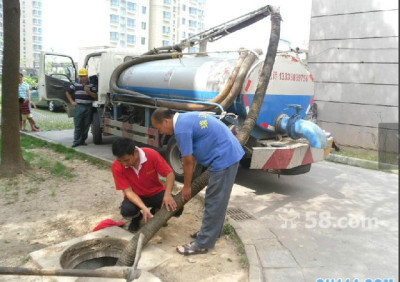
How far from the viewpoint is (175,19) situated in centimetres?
7556

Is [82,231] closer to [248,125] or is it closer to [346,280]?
[248,125]

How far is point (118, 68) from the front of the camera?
7461 mm

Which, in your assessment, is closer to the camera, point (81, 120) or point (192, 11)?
point (81, 120)

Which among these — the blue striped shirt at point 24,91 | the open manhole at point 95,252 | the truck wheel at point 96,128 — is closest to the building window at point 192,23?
the blue striped shirt at point 24,91

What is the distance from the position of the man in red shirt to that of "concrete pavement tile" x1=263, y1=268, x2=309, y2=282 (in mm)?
1028

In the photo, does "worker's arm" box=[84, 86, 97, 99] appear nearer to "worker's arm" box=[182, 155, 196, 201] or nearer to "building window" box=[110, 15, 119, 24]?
"worker's arm" box=[182, 155, 196, 201]

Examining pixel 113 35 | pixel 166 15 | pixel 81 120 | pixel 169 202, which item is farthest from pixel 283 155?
pixel 166 15

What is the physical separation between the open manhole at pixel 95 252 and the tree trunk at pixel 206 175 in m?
0.29

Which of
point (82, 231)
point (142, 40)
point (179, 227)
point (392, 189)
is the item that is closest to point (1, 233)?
point (82, 231)

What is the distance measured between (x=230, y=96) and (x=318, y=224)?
2035 millimetres

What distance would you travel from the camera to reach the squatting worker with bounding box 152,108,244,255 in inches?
120

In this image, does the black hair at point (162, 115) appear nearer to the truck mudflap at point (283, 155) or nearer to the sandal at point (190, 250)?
the sandal at point (190, 250)

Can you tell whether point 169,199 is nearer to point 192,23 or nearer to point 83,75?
point 83,75

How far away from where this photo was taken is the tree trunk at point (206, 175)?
10.0 feet
